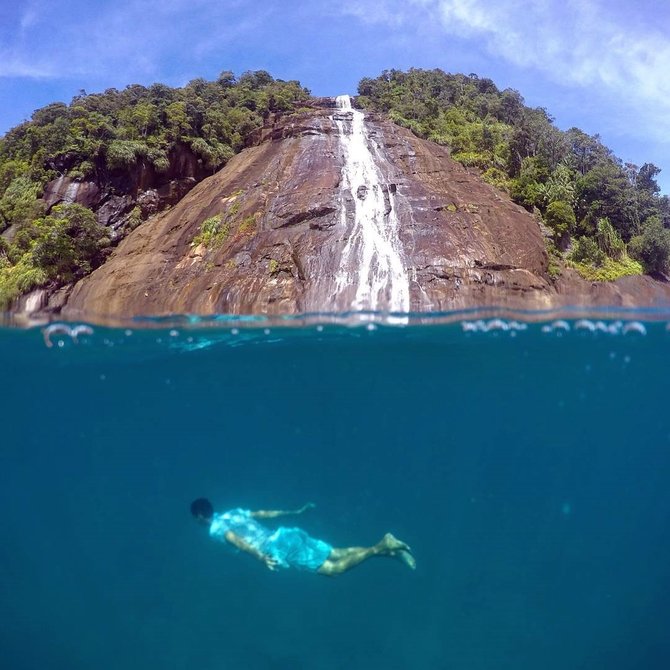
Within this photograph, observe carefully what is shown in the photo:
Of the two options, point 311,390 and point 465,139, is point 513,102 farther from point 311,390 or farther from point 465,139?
point 311,390

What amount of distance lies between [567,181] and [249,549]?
3078cm

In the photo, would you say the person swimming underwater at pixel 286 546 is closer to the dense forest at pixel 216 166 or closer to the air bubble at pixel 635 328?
the air bubble at pixel 635 328

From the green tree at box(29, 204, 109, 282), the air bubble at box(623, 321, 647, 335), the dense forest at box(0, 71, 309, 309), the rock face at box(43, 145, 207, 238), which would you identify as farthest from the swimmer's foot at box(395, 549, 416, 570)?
the rock face at box(43, 145, 207, 238)

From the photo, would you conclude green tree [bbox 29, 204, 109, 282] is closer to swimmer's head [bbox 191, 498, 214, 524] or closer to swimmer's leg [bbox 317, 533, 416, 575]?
swimmer's head [bbox 191, 498, 214, 524]

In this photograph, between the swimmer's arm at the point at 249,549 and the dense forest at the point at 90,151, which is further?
the dense forest at the point at 90,151

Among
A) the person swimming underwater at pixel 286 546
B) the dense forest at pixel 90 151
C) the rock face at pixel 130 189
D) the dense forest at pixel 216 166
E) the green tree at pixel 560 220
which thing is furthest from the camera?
the rock face at pixel 130 189

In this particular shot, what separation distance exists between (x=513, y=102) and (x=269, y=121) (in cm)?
2428

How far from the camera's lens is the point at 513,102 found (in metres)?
49.5

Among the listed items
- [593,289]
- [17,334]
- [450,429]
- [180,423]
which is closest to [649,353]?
[593,289]

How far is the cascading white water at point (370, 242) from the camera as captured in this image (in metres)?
19.6

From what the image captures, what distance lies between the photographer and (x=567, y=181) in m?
33.6

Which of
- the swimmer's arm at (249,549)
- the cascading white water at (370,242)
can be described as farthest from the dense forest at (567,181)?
the swimmer's arm at (249,549)

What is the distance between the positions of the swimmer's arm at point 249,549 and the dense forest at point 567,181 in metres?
19.9

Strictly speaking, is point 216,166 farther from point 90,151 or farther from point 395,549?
point 395,549
